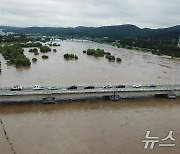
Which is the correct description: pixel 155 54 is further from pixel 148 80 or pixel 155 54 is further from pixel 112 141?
pixel 112 141

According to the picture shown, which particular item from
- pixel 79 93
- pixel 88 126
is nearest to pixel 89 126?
pixel 88 126

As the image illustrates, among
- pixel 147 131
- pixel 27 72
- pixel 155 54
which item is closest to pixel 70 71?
pixel 27 72

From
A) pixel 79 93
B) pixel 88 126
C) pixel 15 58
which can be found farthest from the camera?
pixel 15 58

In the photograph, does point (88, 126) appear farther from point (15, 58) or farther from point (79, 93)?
point (15, 58)

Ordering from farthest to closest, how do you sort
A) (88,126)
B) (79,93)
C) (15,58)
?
(15,58)
(79,93)
(88,126)

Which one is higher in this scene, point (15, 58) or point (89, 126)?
point (15, 58)

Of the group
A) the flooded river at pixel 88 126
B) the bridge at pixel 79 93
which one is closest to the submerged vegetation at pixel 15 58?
the bridge at pixel 79 93

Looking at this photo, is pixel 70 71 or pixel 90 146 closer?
pixel 90 146

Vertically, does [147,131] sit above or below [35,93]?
below
